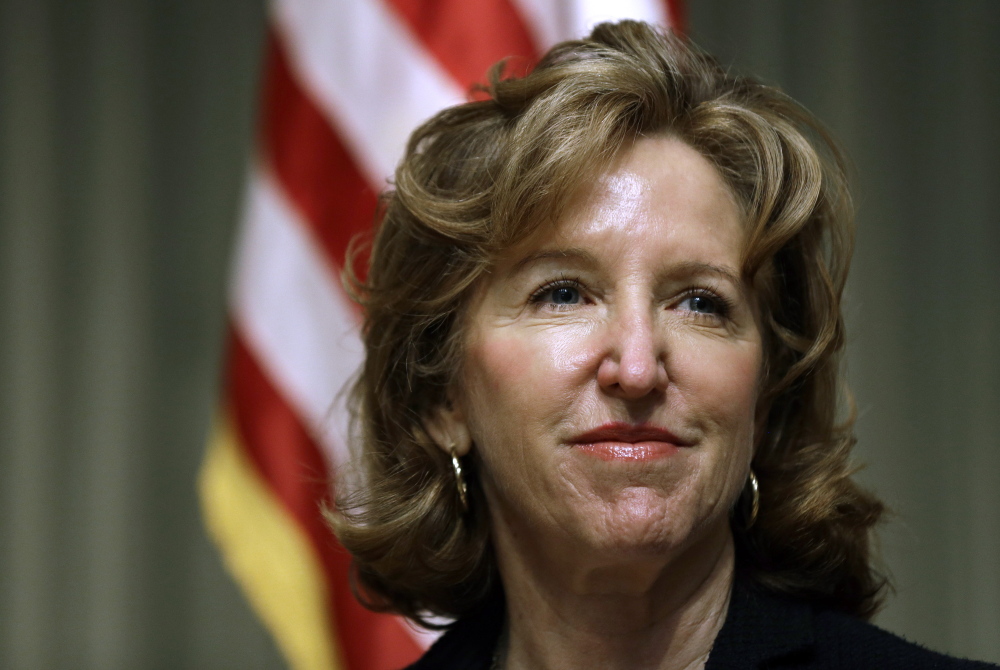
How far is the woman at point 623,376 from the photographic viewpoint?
1581 millimetres

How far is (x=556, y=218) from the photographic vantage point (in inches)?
65.1

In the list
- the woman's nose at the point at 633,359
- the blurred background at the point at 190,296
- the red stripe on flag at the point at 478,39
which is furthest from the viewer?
the blurred background at the point at 190,296

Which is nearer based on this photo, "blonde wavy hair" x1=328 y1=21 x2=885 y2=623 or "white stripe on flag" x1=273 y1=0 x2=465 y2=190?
"blonde wavy hair" x1=328 y1=21 x2=885 y2=623

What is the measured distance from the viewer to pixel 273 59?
2895 millimetres

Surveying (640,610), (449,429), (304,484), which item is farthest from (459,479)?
(304,484)

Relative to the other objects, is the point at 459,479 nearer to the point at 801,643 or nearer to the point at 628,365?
the point at 628,365

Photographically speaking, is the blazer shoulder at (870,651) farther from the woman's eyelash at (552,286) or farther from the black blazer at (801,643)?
the woman's eyelash at (552,286)

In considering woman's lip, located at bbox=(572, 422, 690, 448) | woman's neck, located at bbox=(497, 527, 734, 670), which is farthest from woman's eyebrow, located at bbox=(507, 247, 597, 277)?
woman's neck, located at bbox=(497, 527, 734, 670)

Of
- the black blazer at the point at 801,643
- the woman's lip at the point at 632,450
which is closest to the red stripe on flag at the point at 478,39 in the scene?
the woman's lip at the point at 632,450

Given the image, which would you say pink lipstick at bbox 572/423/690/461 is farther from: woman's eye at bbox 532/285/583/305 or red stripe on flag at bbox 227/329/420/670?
red stripe on flag at bbox 227/329/420/670

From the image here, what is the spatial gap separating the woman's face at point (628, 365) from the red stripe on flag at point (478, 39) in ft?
3.25

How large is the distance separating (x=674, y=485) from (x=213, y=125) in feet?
11.4

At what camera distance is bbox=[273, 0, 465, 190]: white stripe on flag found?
267cm

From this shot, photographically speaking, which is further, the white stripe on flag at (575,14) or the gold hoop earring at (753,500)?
the white stripe on flag at (575,14)
